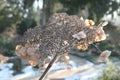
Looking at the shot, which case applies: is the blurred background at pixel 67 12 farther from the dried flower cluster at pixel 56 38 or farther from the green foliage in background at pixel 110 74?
the dried flower cluster at pixel 56 38

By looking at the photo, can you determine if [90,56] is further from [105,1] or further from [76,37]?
[76,37]

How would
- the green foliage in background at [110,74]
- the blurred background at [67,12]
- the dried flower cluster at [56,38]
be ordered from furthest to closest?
the blurred background at [67,12] < the green foliage in background at [110,74] < the dried flower cluster at [56,38]

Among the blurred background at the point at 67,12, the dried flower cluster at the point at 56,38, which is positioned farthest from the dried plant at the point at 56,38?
the blurred background at the point at 67,12

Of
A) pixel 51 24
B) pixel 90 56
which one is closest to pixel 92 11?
pixel 90 56

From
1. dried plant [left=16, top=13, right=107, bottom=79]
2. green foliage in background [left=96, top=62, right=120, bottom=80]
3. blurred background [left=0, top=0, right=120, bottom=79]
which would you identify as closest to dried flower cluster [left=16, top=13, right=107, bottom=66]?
dried plant [left=16, top=13, right=107, bottom=79]

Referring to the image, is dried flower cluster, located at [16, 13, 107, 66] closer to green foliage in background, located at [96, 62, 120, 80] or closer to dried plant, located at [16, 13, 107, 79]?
dried plant, located at [16, 13, 107, 79]

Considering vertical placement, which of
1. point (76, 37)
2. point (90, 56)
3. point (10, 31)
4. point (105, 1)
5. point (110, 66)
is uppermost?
point (10, 31)
